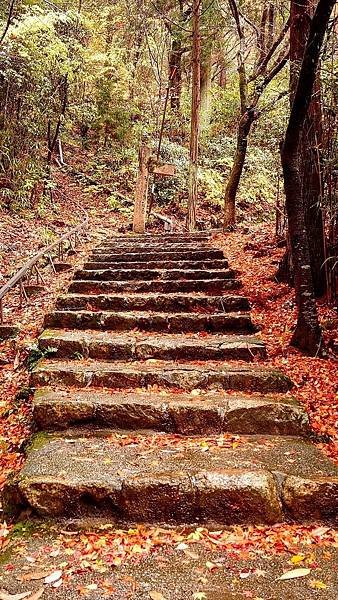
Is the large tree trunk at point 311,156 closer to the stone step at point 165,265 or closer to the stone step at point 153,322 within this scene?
the stone step at point 153,322

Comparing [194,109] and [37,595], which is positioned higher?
[194,109]

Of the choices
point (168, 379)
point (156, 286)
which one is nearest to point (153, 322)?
point (156, 286)

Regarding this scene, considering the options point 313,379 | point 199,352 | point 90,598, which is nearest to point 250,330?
point 199,352

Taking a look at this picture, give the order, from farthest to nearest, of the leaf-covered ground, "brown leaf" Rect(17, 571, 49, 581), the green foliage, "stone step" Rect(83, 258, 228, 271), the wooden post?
the wooden post
"stone step" Rect(83, 258, 228, 271)
the green foliage
the leaf-covered ground
"brown leaf" Rect(17, 571, 49, 581)

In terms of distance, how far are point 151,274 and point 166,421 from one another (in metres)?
3.56

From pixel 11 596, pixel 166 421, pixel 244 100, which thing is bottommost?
pixel 11 596

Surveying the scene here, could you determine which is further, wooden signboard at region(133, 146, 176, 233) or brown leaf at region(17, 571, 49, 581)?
wooden signboard at region(133, 146, 176, 233)

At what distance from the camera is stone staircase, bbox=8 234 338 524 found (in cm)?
303

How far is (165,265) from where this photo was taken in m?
7.54

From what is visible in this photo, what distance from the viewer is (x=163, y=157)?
1558 cm

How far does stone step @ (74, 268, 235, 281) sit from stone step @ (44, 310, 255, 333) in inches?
57.7

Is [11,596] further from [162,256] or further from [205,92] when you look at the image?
[205,92]

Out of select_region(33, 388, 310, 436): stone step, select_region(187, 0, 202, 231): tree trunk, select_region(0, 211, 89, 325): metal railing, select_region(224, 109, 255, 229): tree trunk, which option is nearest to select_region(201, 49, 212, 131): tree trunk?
select_region(187, 0, 202, 231): tree trunk

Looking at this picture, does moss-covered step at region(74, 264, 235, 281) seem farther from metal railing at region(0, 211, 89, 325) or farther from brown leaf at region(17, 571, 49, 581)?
brown leaf at region(17, 571, 49, 581)
